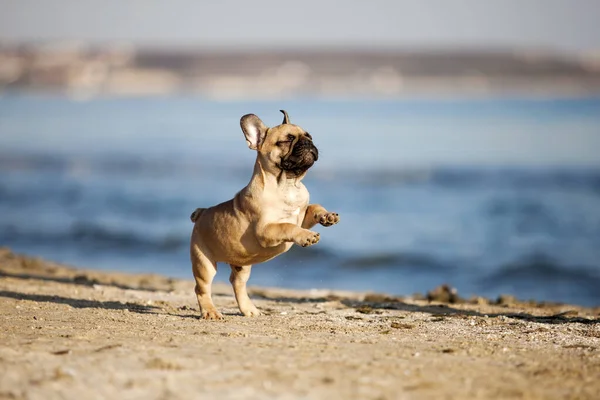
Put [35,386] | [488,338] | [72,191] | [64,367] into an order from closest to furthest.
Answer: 1. [35,386]
2. [64,367]
3. [488,338]
4. [72,191]

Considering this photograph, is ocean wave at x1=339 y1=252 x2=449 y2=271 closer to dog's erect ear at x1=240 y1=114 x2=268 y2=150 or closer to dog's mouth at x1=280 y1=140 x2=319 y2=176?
dog's erect ear at x1=240 y1=114 x2=268 y2=150

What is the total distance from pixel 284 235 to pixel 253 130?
1069 mm

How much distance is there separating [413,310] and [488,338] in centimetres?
217

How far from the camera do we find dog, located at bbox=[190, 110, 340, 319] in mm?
8266

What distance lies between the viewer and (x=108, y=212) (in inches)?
1072

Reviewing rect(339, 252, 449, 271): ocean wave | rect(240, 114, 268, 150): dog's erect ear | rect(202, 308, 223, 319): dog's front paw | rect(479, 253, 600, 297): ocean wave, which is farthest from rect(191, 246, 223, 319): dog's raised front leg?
Result: rect(339, 252, 449, 271): ocean wave

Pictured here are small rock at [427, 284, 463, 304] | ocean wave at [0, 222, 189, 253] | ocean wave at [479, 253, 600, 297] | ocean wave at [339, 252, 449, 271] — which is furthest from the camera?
ocean wave at [0, 222, 189, 253]

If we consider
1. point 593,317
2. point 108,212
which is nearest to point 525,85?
point 108,212

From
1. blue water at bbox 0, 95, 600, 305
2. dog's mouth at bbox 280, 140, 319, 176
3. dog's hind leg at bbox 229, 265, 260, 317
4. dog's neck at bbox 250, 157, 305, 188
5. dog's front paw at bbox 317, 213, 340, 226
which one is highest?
blue water at bbox 0, 95, 600, 305

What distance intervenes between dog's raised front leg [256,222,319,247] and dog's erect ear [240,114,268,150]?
0.80 meters

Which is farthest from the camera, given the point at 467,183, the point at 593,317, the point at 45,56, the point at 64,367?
the point at 45,56

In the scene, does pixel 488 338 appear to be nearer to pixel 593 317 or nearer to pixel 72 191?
pixel 593 317

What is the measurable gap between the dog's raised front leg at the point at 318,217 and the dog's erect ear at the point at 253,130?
74 cm

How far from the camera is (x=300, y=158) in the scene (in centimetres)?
823
